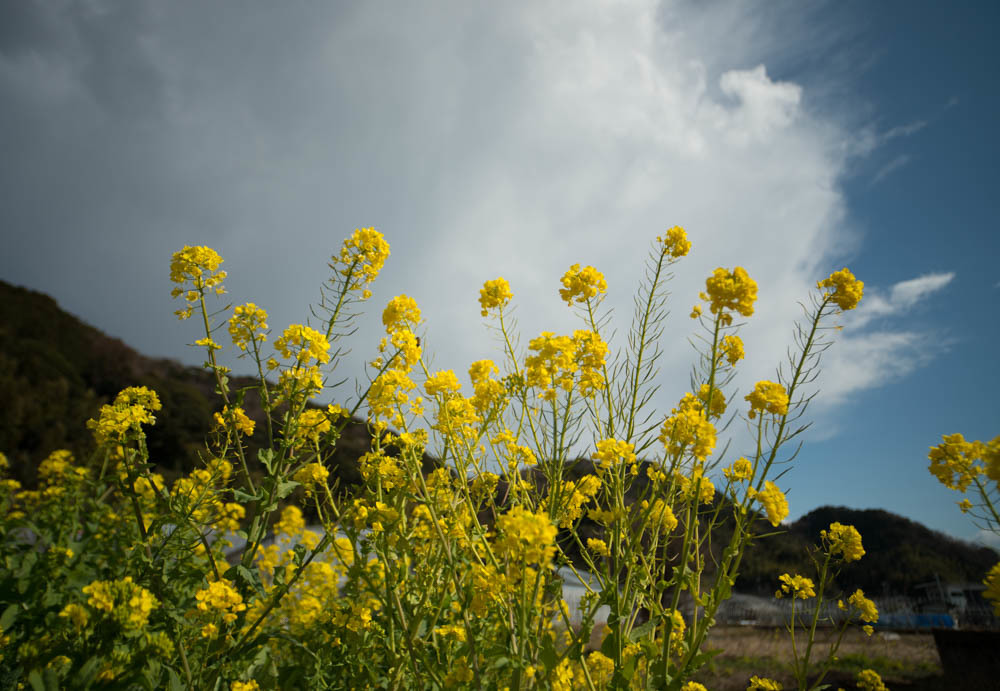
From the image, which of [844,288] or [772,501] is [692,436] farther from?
[844,288]

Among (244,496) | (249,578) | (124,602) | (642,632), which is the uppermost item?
(244,496)

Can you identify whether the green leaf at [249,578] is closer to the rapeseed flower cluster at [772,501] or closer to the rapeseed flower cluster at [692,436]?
the rapeseed flower cluster at [692,436]

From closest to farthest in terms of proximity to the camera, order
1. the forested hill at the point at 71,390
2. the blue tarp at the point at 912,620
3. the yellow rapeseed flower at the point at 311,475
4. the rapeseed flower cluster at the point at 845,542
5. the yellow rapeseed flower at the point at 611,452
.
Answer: the yellow rapeseed flower at the point at 611,452 → the yellow rapeseed flower at the point at 311,475 → the rapeseed flower cluster at the point at 845,542 → the forested hill at the point at 71,390 → the blue tarp at the point at 912,620

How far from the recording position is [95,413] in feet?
32.3

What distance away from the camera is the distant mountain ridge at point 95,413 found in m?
9.23

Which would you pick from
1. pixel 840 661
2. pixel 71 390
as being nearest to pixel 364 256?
pixel 840 661

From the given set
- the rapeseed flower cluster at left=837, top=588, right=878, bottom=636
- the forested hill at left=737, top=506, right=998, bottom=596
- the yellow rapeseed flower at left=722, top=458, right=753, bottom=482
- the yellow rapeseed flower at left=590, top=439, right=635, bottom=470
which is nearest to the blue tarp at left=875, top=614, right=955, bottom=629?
the forested hill at left=737, top=506, right=998, bottom=596

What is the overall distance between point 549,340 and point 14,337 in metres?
14.3

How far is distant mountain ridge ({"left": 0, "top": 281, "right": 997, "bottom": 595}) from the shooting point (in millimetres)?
9234

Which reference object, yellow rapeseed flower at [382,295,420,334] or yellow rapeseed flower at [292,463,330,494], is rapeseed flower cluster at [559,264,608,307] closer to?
yellow rapeseed flower at [382,295,420,334]

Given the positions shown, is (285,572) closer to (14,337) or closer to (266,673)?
(266,673)

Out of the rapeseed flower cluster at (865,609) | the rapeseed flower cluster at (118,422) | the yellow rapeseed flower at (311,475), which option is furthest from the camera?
the rapeseed flower cluster at (865,609)

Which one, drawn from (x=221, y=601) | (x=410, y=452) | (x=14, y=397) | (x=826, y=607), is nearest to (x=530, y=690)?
(x=410, y=452)

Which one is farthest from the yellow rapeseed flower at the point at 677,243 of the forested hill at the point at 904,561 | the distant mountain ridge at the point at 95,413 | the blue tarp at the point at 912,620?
the blue tarp at the point at 912,620
